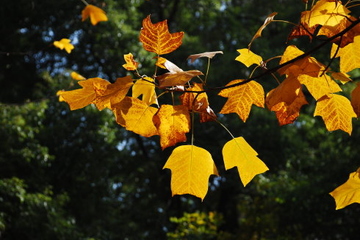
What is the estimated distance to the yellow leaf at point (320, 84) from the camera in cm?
Result: 67

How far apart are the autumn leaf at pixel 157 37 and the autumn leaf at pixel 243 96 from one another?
10 centimetres

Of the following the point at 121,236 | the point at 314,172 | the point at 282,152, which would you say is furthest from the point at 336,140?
the point at 121,236

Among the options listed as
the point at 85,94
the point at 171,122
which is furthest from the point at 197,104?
the point at 85,94

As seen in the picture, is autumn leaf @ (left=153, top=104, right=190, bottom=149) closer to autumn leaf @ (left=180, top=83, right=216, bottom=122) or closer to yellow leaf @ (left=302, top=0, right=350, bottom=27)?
autumn leaf @ (left=180, top=83, right=216, bottom=122)

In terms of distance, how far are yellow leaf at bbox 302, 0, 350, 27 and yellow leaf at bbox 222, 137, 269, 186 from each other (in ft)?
0.61

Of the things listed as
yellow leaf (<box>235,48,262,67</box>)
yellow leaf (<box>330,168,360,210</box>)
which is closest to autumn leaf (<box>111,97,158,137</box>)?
yellow leaf (<box>235,48,262,67</box>)

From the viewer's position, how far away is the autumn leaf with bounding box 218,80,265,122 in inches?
26.7

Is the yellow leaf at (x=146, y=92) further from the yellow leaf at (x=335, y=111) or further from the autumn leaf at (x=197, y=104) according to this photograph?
the yellow leaf at (x=335, y=111)

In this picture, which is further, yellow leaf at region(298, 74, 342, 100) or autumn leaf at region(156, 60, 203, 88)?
yellow leaf at region(298, 74, 342, 100)

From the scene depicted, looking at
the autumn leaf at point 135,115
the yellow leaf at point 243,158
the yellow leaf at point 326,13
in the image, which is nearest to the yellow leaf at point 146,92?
the autumn leaf at point 135,115

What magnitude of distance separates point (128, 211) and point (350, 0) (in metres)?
7.60

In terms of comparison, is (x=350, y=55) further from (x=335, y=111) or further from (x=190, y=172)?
(x=190, y=172)

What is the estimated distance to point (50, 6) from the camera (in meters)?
8.34

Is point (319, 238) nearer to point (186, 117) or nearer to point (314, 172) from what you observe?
point (314, 172)
